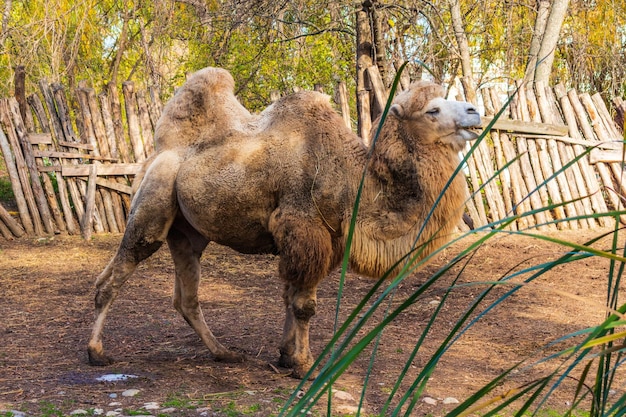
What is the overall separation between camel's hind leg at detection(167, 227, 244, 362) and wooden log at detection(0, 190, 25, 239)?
6039mm

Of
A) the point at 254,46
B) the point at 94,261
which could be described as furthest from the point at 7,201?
the point at 254,46

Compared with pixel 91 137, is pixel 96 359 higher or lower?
lower

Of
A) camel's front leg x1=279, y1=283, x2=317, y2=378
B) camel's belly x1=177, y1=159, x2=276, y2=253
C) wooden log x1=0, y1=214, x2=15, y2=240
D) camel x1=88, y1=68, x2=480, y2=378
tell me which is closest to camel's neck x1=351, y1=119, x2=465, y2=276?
camel x1=88, y1=68, x2=480, y2=378

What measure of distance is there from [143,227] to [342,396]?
73.3 inches

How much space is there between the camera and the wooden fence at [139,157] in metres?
10.4

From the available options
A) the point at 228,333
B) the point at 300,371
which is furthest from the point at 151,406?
the point at 228,333

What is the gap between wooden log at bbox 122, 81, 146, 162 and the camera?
1130 centimetres

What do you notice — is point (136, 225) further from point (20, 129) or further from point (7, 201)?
point (7, 201)

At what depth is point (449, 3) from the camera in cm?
1262

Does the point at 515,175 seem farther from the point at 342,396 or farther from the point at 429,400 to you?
the point at 342,396

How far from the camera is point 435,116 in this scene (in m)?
4.79

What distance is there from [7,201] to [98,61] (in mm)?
9611

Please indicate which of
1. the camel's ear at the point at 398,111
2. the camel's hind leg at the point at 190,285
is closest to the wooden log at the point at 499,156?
the camel's hind leg at the point at 190,285

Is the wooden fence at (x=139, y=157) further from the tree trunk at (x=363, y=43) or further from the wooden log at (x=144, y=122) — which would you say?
the tree trunk at (x=363, y=43)
